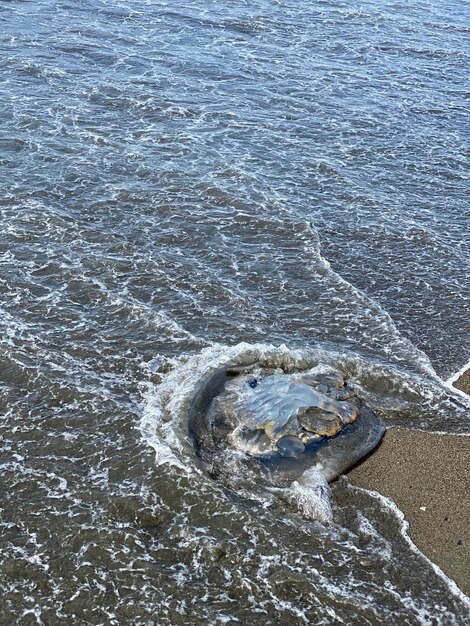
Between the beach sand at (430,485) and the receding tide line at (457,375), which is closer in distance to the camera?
the beach sand at (430,485)

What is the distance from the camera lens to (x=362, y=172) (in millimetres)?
18922

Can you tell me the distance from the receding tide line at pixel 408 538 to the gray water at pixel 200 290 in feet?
0.12

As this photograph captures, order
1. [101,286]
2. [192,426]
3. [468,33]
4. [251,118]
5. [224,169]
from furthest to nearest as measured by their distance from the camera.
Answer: [468,33], [251,118], [224,169], [101,286], [192,426]

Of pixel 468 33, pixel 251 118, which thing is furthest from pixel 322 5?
pixel 251 118

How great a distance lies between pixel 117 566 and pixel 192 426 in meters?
2.53

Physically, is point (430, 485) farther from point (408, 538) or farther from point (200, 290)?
point (200, 290)

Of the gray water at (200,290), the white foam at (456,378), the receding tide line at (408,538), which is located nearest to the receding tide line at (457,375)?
the white foam at (456,378)

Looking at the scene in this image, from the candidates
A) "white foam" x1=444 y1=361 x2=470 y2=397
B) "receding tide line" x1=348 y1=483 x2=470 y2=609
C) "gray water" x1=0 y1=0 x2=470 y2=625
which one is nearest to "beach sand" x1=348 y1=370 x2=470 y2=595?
"receding tide line" x1=348 y1=483 x2=470 y2=609

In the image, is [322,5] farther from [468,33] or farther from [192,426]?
[192,426]

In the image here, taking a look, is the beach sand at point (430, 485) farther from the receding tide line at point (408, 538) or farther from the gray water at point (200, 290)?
the gray water at point (200, 290)

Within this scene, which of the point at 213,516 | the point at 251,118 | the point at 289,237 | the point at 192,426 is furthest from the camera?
the point at 251,118

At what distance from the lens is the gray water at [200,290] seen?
331 inches

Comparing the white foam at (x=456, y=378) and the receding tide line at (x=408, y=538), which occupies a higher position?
the white foam at (x=456, y=378)

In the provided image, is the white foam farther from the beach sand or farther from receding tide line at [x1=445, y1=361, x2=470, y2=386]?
the beach sand
